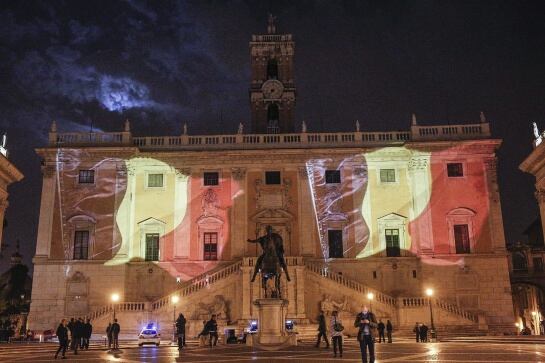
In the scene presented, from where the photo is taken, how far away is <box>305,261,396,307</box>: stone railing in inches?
1351

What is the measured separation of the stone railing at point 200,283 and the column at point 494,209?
17005 millimetres

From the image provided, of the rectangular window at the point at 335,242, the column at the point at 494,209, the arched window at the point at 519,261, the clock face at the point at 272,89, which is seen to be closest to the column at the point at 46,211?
the clock face at the point at 272,89

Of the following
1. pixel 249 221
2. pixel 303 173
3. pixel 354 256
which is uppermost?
pixel 303 173

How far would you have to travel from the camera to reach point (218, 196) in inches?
1591

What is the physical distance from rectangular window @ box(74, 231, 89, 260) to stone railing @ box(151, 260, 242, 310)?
7.65 m

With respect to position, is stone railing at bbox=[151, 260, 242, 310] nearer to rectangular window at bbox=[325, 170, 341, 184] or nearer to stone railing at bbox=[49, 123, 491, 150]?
rectangular window at bbox=[325, 170, 341, 184]

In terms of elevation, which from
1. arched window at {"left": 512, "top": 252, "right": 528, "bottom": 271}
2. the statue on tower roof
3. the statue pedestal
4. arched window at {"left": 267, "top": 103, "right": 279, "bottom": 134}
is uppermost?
the statue on tower roof

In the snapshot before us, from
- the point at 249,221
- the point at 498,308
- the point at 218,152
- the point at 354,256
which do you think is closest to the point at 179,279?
the point at 249,221

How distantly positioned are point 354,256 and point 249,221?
7535 millimetres

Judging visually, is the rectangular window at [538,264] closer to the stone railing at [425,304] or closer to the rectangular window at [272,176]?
the stone railing at [425,304]

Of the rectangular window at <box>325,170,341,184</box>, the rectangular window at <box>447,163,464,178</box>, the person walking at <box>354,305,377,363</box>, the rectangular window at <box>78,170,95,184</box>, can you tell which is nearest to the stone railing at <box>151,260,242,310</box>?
the rectangular window at <box>325,170,341,184</box>

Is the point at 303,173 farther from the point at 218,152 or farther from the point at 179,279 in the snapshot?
the point at 179,279

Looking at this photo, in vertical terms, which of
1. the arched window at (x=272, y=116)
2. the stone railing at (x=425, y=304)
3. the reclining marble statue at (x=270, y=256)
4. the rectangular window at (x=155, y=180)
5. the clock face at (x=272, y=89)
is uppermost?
the clock face at (x=272, y=89)

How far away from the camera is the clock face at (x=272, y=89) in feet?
155
